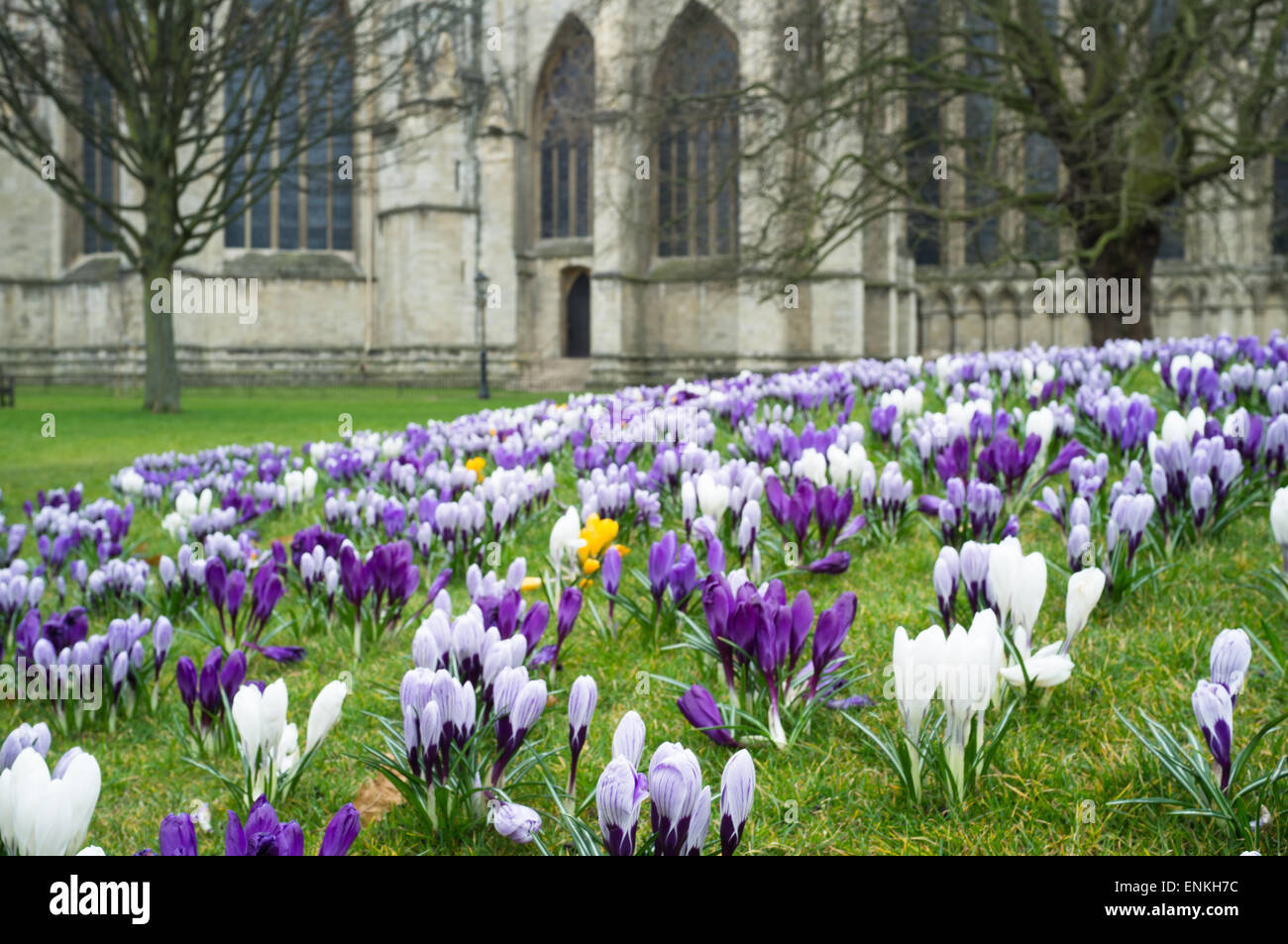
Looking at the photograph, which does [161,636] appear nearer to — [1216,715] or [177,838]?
[177,838]

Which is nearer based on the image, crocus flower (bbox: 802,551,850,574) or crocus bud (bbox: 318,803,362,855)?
crocus bud (bbox: 318,803,362,855)

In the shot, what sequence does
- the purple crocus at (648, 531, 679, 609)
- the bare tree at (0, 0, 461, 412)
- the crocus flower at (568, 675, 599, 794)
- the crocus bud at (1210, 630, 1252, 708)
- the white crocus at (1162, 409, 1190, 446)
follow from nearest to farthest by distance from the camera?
1. the crocus bud at (1210, 630, 1252, 708)
2. the crocus flower at (568, 675, 599, 794)
3. the purple crocus at (648, 531, 679, 609)
4. the white crocus at (1162, 409, 1190, 446)
5. the bare tree at (0, 0, 461, 412)

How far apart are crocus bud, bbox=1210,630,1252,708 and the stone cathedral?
2952 centimetres

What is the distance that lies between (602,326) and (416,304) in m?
6.06

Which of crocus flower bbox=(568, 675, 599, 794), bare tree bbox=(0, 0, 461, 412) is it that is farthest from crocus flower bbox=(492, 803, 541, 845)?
bare tree bbox=(0, 0, 461, 412)

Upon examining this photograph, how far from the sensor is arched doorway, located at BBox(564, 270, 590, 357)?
3534 centimetres

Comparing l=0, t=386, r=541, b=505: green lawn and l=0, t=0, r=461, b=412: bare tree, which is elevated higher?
l=0, t=0, r=461, b=412: bare tree

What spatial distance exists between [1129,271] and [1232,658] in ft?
48.5

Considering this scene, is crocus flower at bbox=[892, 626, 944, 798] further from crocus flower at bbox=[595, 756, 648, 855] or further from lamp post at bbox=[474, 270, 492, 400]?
lamp post at bbox=[474, 270, 492, 400]

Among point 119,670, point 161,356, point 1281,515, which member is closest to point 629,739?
point 1281,515

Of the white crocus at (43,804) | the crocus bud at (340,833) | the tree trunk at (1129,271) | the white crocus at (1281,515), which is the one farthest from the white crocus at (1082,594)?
the tree trunk at (1129,271)

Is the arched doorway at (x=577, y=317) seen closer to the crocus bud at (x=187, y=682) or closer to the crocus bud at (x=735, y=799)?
the crocus bud at (x=187, y=682)
